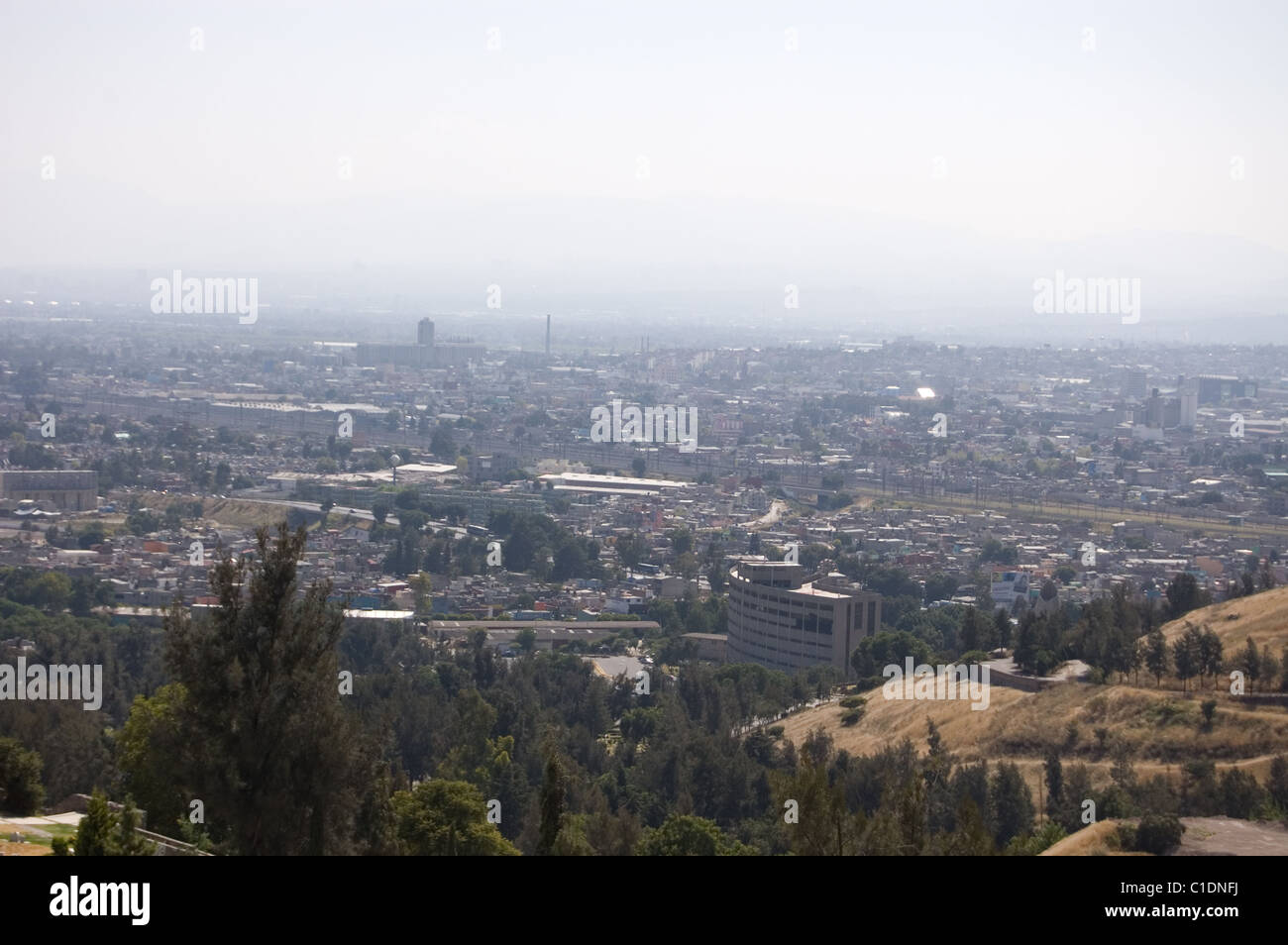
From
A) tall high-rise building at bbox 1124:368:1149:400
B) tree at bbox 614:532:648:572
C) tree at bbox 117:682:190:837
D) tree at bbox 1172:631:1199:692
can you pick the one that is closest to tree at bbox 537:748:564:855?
tree at bbox 117:682:190:837

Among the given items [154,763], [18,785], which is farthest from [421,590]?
[154,763]

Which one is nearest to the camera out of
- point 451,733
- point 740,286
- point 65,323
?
point 451,733

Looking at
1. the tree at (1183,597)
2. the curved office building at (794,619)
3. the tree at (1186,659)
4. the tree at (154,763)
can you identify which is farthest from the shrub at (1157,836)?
the curved office building at (794,619)

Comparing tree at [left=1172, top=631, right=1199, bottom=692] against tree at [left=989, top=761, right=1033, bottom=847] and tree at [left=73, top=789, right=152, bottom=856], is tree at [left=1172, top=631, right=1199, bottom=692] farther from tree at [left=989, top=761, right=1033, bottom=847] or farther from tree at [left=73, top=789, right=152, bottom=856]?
tree at [left=73, top=789, right=152, bottom=856]

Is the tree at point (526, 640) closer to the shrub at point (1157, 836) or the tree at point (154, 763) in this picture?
the tree at point (154, 763)
